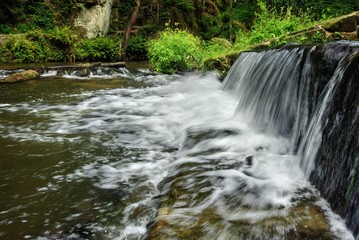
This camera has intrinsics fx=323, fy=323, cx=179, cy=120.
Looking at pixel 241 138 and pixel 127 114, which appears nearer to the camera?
pixel 241 138

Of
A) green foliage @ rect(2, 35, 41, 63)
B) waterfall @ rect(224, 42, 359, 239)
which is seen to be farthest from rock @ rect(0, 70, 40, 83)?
waterfall @ rect(224, 42, 359, 239)

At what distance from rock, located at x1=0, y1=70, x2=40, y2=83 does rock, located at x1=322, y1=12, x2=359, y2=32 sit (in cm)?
927

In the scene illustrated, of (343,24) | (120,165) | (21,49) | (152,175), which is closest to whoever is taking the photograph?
(152,175)

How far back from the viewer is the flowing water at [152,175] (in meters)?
2.66

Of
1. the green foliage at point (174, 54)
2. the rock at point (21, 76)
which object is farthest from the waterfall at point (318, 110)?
the rock at point (21, 76)

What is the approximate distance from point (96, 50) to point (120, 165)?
1388 cm

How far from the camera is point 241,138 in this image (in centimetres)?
496

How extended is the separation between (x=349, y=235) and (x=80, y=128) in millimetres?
4562

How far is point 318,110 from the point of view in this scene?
3.83 meters

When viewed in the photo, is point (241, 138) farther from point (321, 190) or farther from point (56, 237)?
point (56, 237)

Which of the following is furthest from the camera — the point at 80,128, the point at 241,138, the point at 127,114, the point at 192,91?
the point at 192,91

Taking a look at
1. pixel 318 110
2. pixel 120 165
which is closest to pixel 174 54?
pixel 120 165

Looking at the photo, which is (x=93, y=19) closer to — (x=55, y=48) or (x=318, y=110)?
(x=55, y=48)

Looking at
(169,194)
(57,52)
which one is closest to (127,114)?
(169,194)
